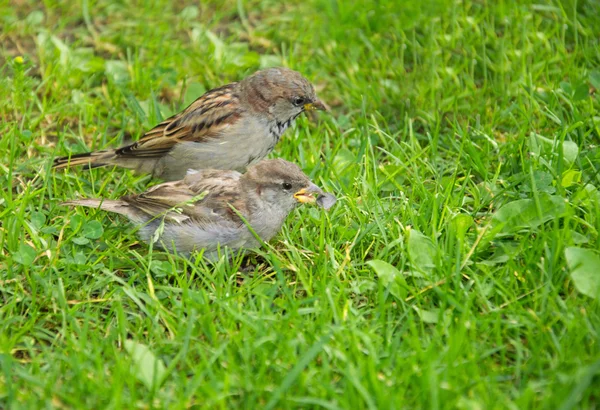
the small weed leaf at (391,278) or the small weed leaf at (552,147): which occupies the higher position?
the small weed leaf at (391,278)

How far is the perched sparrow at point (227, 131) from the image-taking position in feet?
18.2

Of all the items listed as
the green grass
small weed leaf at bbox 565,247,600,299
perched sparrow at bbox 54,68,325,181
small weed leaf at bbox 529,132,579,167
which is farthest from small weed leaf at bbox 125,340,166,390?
small weed leaf at bbox 529,132,579,167

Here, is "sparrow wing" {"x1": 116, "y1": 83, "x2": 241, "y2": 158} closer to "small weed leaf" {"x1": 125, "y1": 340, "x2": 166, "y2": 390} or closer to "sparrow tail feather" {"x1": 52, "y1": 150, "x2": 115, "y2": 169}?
"sparrow tail feather" {"x1": 52, "y1": 150, "x2": 115, "y2": 169}

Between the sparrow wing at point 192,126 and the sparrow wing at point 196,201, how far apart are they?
64cm

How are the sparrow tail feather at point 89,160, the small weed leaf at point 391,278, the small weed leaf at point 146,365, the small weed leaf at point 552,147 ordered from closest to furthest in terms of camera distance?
the small weed leaf at point 146,365 < the small weed leaf at point 391,278 < the small weed leaf at point 552,147 < the sparrow tail feather at point 89,160

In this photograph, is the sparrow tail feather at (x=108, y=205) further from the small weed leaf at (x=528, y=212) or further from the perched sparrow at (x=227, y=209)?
the small weed leaf at (x=528, y=212)

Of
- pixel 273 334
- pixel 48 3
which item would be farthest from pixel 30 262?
pixel 48 3

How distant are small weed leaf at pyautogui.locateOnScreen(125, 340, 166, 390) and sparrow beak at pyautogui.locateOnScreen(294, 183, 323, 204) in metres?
1.38

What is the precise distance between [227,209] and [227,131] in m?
0.95

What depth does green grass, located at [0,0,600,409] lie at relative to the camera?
366 centimetres

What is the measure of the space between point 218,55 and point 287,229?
2.73 metres

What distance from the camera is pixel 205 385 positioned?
356 centimetres

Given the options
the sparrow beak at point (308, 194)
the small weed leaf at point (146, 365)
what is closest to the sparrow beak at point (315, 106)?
the sparrow beak at point (308, 194)

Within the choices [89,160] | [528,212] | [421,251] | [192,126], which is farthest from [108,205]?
[528,212]
